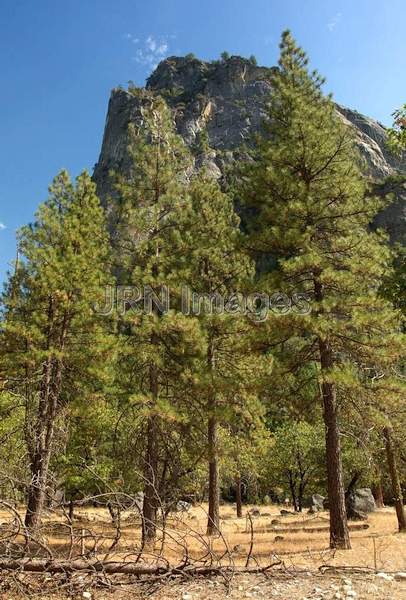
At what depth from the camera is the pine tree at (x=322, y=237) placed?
34.8ft

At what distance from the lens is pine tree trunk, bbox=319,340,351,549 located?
33.1ft

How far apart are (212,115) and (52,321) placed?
116 metres

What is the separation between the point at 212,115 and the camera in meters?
117

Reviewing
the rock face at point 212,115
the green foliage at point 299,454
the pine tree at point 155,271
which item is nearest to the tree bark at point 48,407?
the pine tree at point 155,271

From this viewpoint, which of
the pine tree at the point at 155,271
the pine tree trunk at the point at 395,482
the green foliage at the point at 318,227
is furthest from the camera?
the pine tree trunk at the point at 395,482

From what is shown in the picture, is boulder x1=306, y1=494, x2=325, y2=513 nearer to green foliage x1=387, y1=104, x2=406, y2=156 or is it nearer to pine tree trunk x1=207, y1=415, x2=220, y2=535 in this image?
pine tree trunk x1=207, y1=415, x2=220, y2=535

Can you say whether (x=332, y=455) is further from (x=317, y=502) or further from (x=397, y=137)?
(x=317, y=502)

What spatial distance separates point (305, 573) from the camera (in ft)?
19.1

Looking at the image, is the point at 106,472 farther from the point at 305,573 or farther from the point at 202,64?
the point at 202,64

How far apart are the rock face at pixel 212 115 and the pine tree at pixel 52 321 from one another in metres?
83.3

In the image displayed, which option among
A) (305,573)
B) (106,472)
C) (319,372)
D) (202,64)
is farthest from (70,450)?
(202,64)

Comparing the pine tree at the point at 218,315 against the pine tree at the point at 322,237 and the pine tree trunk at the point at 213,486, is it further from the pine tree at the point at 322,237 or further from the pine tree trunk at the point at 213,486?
the pine tree at the point at 322,237

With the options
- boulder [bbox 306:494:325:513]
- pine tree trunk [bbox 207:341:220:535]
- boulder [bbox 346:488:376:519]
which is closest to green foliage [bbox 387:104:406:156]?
pine tree trunk [bbox 207:341:220:535]

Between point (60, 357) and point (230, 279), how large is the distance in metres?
7.72
